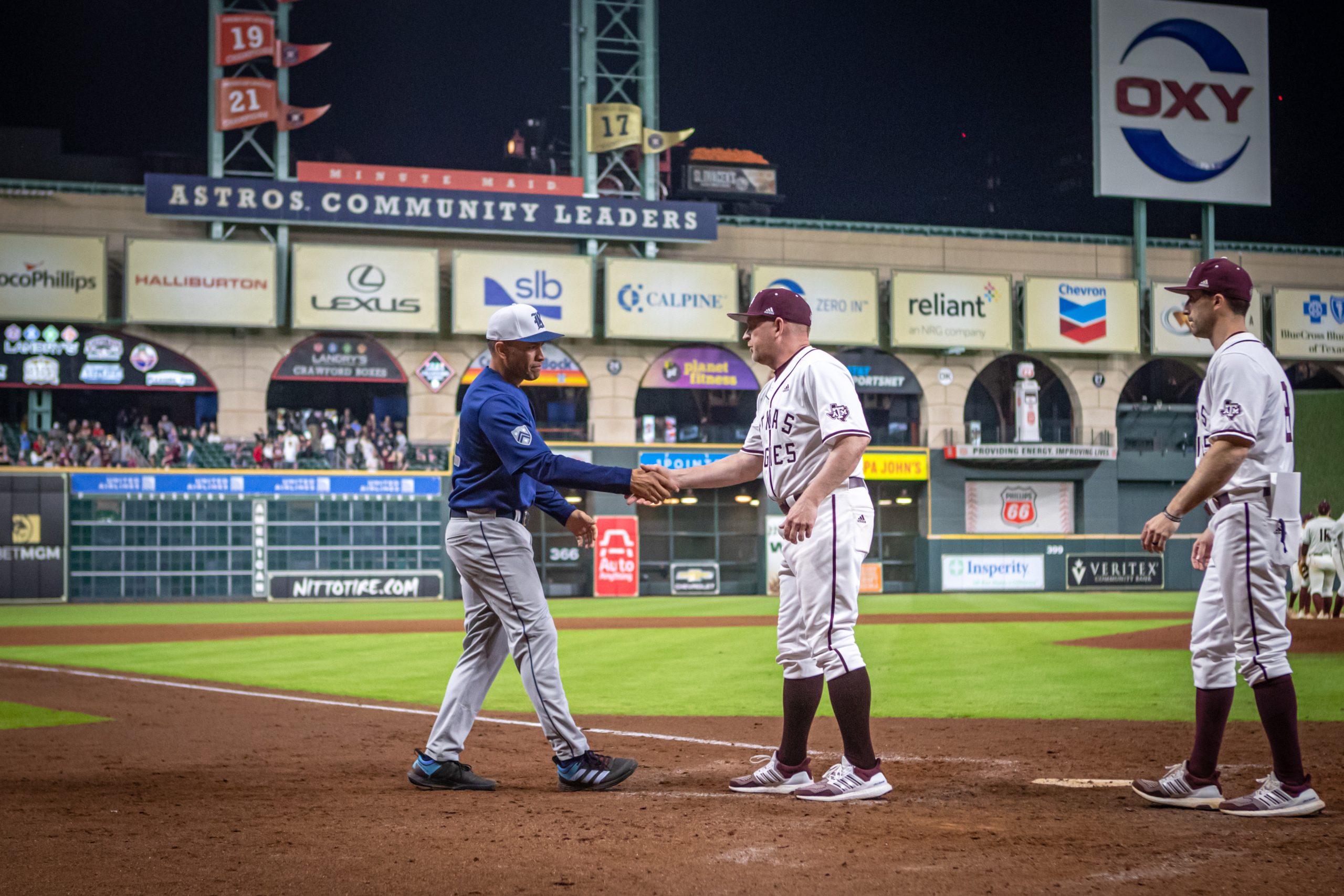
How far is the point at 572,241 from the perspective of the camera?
3666 cm

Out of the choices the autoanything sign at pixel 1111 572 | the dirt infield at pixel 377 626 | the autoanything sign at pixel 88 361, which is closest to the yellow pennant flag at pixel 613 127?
the autoanything sign at pixel 88 361

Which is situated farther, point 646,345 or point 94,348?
point 646,345

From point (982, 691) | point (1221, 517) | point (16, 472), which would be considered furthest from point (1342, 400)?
point (16, 472)

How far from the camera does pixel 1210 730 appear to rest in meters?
4.91

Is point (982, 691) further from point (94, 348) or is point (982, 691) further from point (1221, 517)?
point (94, 348)

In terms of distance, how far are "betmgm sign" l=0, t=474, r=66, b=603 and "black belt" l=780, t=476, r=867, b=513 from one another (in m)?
29.4

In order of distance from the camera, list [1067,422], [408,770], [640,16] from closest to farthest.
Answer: [408,770], [640,16], [1067,422]

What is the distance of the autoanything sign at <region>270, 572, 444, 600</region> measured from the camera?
3112 centimetres

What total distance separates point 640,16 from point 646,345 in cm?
1024

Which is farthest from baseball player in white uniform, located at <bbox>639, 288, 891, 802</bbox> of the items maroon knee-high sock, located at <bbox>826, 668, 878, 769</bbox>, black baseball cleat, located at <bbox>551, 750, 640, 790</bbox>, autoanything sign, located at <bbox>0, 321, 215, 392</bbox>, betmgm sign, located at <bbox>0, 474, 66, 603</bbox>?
autoanything sign, located at <bbox>0, 321, 215, 392</bbox>

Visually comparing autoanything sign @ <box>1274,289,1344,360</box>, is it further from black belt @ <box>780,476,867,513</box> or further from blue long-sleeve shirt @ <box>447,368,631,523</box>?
blue long-sleeve shirt @ <box>447,368,631,523</box>

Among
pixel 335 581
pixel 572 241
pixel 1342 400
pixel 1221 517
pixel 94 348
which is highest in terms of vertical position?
pixel 572 241

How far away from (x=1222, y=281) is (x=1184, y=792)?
7.14 ft

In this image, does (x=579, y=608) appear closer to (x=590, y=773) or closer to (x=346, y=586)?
(x=346, y=586)
